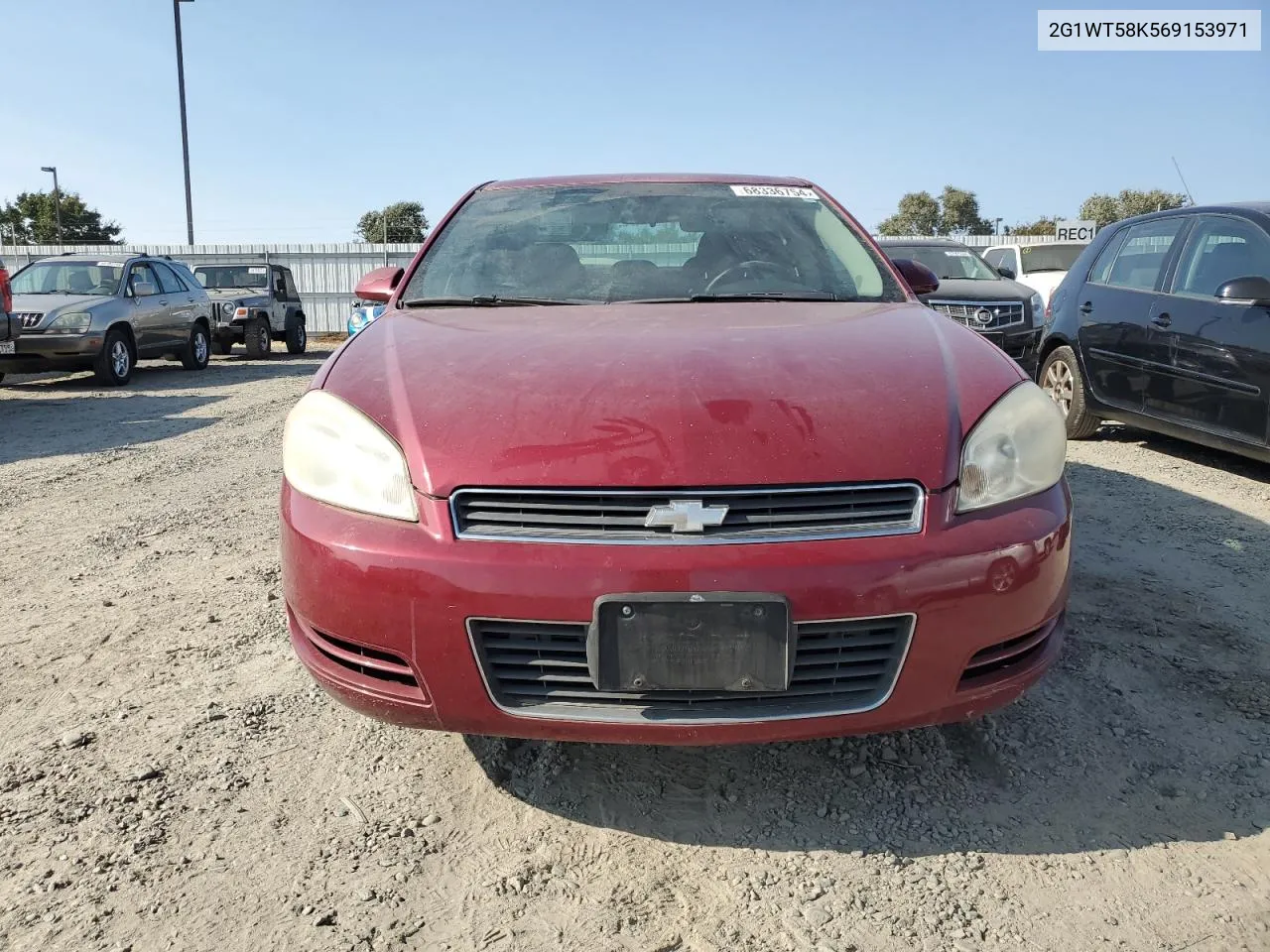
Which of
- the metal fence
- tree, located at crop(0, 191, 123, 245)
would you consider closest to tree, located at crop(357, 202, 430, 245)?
tree, located at crop(0, 191, 123, 245)

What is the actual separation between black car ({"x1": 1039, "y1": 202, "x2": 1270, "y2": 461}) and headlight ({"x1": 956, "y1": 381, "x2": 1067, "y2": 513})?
8.16 feet

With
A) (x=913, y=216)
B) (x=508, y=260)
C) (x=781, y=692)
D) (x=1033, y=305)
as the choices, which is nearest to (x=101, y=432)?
(x=508, y=260)

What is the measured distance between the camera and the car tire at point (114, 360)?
10328mm

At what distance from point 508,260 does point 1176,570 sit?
9.31 feet

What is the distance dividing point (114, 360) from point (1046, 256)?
1344 cm

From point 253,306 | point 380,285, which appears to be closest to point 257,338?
point 253,306

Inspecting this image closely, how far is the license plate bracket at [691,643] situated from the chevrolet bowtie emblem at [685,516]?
0.13 metres

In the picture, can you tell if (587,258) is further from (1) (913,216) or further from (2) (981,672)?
(1) (913,216)

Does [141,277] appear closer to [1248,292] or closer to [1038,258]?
[1248,292]

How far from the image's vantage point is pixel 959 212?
6181 cm

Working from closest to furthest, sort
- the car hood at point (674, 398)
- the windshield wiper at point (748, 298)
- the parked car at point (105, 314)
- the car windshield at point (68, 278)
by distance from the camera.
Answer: the car hood at point (674, 398), the windshield wiper at point (748, 298), the parked car at point (105, 314), the car windshield at point (68, 278)

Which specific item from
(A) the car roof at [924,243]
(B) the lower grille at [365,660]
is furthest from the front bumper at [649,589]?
(A) the car roof at [924,243]

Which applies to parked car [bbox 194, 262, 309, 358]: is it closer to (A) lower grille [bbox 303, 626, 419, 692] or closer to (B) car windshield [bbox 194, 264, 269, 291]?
(B) car windshield [bbox 194, 264, 269, 291]

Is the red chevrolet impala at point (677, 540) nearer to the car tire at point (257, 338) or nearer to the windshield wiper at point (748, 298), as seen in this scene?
the windshield wiper at point (748, 298)
